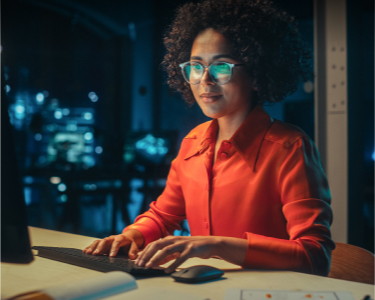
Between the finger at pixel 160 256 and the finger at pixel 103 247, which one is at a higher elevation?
the finger at pixel 160 256

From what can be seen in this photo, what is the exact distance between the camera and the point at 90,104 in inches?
317

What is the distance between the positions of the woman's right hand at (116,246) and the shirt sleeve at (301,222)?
0.35 m

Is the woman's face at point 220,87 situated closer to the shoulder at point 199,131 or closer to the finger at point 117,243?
the shoulder at point 199,131

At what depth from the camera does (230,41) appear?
1.29 metres

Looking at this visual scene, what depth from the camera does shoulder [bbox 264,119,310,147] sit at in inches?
44.6

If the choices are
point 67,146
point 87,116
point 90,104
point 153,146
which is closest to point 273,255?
point 153,146

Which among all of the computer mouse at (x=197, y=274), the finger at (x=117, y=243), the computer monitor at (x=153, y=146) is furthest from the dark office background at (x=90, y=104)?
the computer mouse at (x=197, y=274)

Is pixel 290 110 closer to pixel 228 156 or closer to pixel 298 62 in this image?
pixel 298 62

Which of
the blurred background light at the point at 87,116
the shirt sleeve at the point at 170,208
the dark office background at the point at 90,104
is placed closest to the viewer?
the shirt sleeve at the point at 170,208

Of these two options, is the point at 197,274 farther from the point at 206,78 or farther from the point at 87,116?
the point at 87,116

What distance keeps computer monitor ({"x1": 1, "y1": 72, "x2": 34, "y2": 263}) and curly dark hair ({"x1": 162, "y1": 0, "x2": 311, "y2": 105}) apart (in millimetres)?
893

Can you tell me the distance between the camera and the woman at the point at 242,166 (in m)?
0.95

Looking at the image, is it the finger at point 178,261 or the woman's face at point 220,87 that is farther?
the woman's face at point 220,87

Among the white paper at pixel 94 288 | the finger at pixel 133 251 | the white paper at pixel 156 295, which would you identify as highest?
the white paper at pixel 94 288
